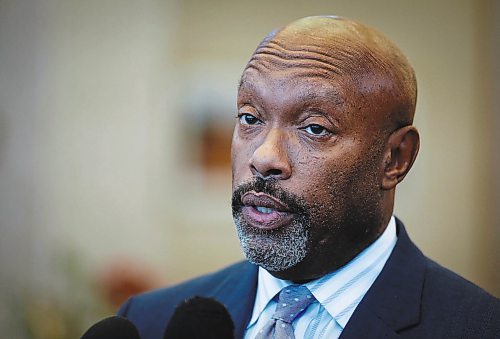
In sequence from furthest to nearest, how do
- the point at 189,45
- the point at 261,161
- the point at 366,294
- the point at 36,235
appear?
1. the point at 189,45
2. the point at 36,235
3. the point at 366,294
4. the point at 261,161

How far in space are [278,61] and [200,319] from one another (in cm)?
47

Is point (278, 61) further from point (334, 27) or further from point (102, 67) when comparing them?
point (102, 67)

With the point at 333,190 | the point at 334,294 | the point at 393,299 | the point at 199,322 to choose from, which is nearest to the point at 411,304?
the point at 393,299

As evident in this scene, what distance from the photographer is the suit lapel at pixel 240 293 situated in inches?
53.2

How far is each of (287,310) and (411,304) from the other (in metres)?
0.21

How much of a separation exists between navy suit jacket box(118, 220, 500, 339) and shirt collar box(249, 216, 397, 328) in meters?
0.02

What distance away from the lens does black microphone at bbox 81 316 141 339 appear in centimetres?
91

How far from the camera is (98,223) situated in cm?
394

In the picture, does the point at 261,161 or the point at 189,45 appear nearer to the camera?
the point at 261,161

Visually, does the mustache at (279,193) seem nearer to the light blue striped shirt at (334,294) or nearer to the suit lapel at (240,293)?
the light blue striped shirt at (334,294)

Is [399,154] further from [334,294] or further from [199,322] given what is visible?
[199,322]

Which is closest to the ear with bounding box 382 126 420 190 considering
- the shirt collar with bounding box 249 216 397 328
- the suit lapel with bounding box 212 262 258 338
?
the shirt collar with bounding box 249 216 397 328

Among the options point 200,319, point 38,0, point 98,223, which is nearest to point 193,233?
point 98,223

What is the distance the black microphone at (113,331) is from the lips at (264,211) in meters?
0.34
